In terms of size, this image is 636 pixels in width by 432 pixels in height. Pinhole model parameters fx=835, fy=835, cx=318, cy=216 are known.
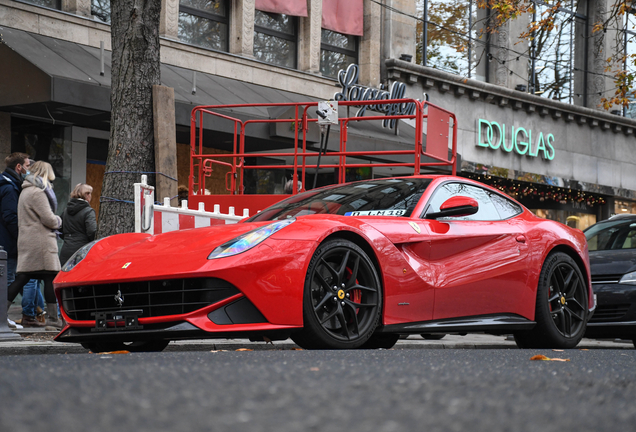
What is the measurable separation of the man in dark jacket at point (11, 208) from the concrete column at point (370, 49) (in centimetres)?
1213

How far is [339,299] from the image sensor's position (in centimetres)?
502

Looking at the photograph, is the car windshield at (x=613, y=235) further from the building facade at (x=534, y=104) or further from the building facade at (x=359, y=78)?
the building facade at (x=534, y=104)

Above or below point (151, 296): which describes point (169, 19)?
above

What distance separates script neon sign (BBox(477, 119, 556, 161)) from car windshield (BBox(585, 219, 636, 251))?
42.6ft

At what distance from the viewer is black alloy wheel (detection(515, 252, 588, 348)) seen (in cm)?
639

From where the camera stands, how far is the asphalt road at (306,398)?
206 centimetres

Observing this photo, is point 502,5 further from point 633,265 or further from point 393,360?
point 393,360

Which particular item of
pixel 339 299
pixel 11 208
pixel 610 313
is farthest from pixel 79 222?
pixel 610 313

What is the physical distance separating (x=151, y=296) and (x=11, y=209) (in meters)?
5.05

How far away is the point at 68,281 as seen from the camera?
5.31m

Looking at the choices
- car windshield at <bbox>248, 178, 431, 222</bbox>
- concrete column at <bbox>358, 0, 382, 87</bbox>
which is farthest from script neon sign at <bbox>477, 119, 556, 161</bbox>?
car windshield at <bbox>248, 178, 431, 222</bbox>

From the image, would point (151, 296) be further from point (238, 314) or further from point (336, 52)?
point (336, 52)

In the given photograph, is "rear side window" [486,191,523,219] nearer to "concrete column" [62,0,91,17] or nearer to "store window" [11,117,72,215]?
"store window" [11,117,72,215]

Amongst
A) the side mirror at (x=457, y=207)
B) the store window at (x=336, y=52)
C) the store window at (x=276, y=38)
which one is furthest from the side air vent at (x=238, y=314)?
the store window at (x=336, y=52)
